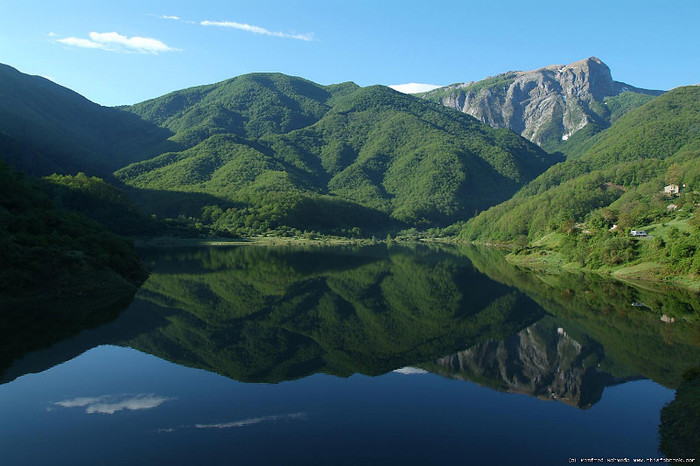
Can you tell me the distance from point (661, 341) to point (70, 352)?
3566 centimetres

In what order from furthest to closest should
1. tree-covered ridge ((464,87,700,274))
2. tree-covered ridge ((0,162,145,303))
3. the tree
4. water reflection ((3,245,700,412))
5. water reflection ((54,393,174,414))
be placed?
the tree, tree-covered ridge ((464,87,700,274)), tree-covered ridge ((0,162,145,303)), water reflection ((3,245,700,412)), water reflection ((54,393,174,414))

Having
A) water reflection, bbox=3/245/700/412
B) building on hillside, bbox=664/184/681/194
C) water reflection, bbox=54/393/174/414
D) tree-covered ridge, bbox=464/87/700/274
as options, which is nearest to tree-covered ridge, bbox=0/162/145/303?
water reflection, bbox=3/245/700/412

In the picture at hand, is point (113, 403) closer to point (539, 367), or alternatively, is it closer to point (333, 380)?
point (333, 380)

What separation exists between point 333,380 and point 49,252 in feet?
94.4

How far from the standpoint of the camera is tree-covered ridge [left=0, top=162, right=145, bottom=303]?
35.3m

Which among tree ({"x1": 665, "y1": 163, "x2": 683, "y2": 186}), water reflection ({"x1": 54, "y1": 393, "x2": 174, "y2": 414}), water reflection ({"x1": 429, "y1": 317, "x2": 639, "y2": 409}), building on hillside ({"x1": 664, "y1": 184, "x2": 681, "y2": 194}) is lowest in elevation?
water reflection ({"x1": 429, "y1": 317, "x2": 639, "y2": 409})

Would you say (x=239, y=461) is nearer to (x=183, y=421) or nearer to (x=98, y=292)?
(x=183, y=421)

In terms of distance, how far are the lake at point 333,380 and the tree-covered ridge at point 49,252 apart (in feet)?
10.2

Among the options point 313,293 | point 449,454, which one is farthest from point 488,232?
point 449,454

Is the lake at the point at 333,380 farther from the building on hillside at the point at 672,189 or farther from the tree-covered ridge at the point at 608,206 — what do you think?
the building on hillside at the point at 672,189

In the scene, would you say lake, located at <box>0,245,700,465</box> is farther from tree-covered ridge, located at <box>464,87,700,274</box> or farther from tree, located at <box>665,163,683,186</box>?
tree, located at <box>665,163,683,186</box>

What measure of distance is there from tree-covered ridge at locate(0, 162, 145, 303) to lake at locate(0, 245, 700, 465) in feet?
10.2

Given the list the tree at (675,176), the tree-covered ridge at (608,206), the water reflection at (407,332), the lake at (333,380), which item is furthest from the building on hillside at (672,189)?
the lake at (333,380)

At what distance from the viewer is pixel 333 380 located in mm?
22547
